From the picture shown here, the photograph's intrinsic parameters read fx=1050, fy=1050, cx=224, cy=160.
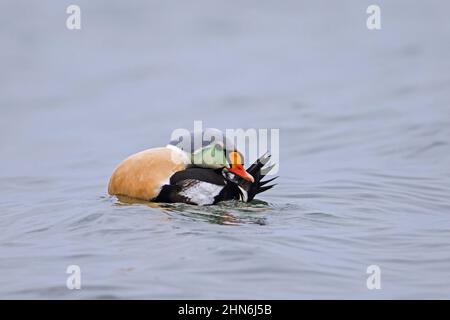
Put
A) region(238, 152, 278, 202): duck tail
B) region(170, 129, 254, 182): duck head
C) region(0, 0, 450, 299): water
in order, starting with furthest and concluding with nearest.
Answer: region(238, 152, 278, 202): duck tail
region(170, 129, 254, 182): duck head
region(0, 0, 450, 299): water

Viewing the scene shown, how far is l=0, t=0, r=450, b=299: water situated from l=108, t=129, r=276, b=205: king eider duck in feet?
0.64

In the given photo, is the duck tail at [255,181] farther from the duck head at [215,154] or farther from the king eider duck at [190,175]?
the duck head at [215,154]

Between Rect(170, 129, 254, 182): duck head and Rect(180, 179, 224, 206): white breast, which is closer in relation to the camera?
Rect(180, 179, 224, 206): white breast

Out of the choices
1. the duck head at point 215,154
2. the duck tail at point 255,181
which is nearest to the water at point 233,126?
the duck tail at point 255,181

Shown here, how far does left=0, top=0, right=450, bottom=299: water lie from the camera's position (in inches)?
349

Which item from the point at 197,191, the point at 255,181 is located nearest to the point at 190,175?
the point at 197,191

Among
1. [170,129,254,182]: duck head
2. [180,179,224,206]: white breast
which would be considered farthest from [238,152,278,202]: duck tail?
[180,179,224,206]: white breast

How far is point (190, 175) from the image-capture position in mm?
10516

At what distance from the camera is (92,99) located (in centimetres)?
2211

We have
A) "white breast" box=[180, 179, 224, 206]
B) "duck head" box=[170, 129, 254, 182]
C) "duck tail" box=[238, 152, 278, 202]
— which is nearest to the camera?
"white breast" box=[180, 179, 224, 206]

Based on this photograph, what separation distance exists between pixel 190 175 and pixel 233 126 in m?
9.36

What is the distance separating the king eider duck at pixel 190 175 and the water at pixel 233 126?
0.19 metres

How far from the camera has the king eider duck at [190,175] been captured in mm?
10516

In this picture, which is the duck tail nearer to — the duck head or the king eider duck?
the king eider duck
